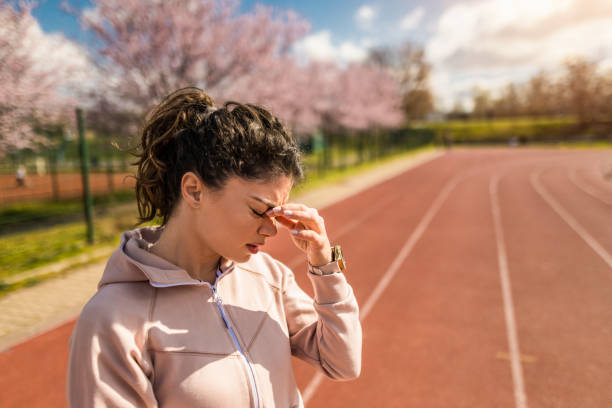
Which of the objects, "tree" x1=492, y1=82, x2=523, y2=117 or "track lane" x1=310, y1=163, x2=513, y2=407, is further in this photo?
"tree" x1=492, y1=82, x2=523, y2=117

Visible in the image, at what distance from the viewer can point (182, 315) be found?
4.08 ft

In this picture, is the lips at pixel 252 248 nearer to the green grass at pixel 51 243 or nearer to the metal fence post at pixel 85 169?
the green grass at pixel 51 243

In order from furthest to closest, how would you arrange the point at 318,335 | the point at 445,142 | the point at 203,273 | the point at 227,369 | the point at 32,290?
1. the point at 445,142
2. the point at 32,290
3. the point at 318,335
4. the point at 203,273
5. the point at 227,369

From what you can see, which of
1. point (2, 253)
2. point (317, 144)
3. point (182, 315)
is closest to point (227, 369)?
Answer: point (182, 315)

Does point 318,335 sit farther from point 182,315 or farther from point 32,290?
point 32,290

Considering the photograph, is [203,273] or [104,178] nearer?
[203,273]

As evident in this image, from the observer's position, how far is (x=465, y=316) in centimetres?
538

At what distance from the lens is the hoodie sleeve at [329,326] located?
144 cm

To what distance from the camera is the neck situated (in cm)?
136

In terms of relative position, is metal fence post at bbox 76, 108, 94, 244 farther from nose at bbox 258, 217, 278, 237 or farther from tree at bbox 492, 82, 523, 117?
tree at bbox 492, 82, 523, 117

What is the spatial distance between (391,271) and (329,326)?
19.8 ft

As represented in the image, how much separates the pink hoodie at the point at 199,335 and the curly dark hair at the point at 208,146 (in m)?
0.24

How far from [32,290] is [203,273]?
5.82m

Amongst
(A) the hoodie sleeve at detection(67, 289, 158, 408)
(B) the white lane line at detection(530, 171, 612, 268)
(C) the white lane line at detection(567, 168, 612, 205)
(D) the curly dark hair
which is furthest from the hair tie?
(C) the white lane line at detection(567, 168, 612, 205)
